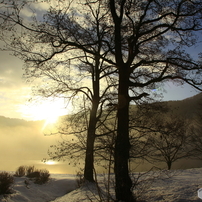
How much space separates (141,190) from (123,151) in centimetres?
124

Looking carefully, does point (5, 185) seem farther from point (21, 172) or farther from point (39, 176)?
point (21, 172)

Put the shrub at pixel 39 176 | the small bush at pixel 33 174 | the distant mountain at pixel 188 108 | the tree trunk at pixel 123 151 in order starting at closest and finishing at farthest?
1. the tree trunk at pixel 123 151
2. the shrub at pixel 39 176
3. the small bush at pixel 33 174
4. the distant mountain at pixel 188 108

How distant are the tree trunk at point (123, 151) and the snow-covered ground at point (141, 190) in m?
0.43

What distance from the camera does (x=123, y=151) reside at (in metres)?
5.32

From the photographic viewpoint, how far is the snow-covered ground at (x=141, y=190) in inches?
198

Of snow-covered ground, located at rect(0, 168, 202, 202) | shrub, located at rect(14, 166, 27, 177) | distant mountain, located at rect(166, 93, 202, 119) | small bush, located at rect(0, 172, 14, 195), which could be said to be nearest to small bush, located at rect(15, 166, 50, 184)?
shrub, located at rect(14, 166, 27, 177)

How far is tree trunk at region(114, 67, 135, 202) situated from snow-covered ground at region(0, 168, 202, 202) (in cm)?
43

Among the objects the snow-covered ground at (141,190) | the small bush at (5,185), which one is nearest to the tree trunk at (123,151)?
the snow-covered ground at (141,190)

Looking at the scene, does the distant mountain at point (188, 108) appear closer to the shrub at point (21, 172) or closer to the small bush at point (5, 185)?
the small bush at point (5, 185)

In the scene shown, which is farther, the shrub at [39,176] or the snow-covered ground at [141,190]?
the shrub at [39,176]

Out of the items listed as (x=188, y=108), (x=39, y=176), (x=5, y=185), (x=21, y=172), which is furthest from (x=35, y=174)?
(x=188, y=108)

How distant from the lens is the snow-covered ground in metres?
5.04

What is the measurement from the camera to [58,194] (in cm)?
973

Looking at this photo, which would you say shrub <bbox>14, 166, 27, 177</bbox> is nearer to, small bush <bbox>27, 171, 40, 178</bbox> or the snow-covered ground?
small bush <bbox>27, 171, 40, 178</bbox>
